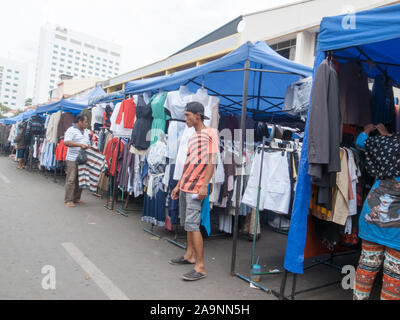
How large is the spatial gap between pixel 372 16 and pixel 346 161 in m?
1.36

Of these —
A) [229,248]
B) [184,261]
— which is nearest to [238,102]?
[229,248]

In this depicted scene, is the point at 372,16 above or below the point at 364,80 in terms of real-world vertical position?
above

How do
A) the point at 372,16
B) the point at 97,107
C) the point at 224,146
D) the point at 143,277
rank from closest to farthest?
1. the point at 372,16
2. the point at 143,277
3. the point at 224,146
4. the point at 97,107

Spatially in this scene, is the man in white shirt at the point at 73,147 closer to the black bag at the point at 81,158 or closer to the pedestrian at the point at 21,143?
the black bag at the point at 81,158

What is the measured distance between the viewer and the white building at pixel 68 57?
12888 centimetres

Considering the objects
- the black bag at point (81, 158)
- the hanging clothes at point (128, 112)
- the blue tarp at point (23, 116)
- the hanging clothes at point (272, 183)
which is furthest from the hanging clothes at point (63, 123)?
the hanging clothes at point (272, 183)

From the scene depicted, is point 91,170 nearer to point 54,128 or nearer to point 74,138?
point 74,138

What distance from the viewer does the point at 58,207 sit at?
7.02 metres

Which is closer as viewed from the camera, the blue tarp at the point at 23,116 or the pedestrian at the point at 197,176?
the pedestrian at the point at 197,176

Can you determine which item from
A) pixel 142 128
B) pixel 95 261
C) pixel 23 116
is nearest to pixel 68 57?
pixel 23 116

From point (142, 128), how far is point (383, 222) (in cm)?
446

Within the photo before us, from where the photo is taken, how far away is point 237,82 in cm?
596

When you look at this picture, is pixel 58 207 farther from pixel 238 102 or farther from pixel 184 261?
pixel 238 102

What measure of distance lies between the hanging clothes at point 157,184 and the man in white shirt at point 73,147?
259 centimetres
